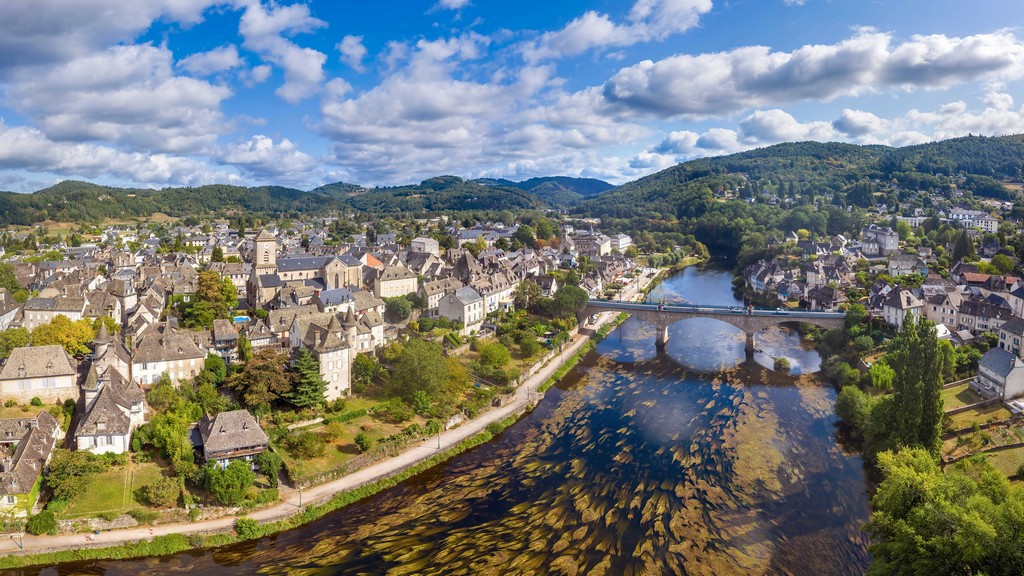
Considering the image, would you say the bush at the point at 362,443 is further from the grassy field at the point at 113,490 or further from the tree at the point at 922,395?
the tree at the point at 922,395

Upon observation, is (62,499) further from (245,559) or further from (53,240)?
(53,240)

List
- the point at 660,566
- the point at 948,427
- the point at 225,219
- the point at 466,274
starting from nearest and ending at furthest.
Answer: the point at 660,566, the point at 948,427, the point at 466,274, the point at 225,219

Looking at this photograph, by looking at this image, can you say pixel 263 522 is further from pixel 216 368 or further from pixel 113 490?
pixel 216 368

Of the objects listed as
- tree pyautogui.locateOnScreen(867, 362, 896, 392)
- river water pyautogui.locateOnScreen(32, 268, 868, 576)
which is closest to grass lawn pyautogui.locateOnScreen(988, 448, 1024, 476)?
river water pyautogui.locateOnScreen(32, 268, 868, 576)

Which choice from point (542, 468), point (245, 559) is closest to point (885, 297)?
point (542, 468)

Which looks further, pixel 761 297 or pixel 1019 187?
pixel 1019 187

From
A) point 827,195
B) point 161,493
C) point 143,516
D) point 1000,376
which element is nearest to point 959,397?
point 1000,376
